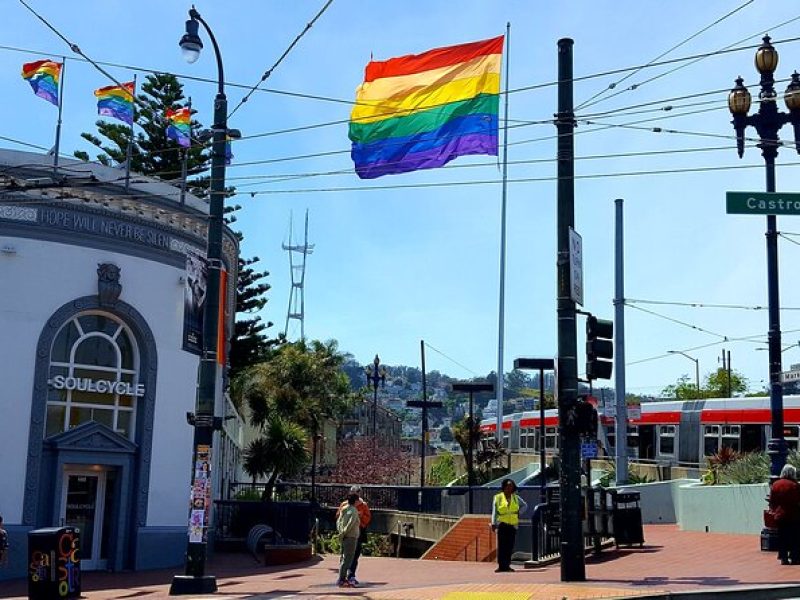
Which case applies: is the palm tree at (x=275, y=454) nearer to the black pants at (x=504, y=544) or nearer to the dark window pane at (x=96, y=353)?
the dark window pane at (x=96, y=353)

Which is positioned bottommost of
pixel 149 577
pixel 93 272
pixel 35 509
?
pixel 149 577

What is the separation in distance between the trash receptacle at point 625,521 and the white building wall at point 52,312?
985 centimetres

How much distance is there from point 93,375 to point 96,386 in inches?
14.7

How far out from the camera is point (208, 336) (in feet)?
55.0

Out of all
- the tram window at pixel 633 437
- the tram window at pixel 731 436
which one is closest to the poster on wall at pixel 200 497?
the tram window at pixel 731 436

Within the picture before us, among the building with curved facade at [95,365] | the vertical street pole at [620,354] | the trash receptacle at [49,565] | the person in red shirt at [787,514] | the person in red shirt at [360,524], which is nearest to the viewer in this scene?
the trash receptacle at [49,565]

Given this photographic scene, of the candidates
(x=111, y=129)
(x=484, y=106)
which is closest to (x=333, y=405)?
(x=111, y=129)

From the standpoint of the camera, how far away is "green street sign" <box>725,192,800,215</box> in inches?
587

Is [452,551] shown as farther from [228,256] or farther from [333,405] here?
[333,405]

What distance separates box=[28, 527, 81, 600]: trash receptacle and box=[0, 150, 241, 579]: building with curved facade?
576 cm

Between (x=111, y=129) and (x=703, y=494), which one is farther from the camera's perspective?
(x=111, y=129)

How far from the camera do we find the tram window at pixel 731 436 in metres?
31.4

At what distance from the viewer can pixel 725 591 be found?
13.0m

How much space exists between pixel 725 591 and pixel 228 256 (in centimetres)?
1747
